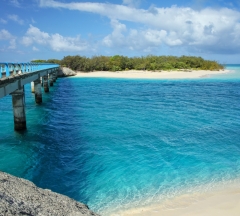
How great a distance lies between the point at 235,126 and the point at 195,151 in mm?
7107

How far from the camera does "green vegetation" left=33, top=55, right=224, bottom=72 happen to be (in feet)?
Answer: 314

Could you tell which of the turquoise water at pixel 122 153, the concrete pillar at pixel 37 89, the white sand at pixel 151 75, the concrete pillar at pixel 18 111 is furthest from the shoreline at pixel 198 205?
the white sand at pixel 151 75

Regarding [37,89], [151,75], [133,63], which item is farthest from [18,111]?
[133,63]

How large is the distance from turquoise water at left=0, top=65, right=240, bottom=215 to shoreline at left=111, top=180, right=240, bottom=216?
0.41 meters

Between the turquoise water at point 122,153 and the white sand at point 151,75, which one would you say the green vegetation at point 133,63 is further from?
the turquoise water at point 122,153

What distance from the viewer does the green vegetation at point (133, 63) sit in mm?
95688

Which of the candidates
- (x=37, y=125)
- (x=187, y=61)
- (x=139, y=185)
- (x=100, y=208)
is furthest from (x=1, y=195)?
(x=187, y=61)

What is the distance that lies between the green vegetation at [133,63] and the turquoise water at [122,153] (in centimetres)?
7259

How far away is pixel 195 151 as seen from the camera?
14789 mm

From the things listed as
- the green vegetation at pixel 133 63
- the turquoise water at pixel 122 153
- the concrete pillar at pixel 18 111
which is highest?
the green vegetation at pixel 133 63

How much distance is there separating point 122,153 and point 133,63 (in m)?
90.7

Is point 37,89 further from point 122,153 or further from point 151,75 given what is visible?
point 151,75

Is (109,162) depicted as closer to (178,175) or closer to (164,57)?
(178,175)

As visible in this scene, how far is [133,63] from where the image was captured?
103m
